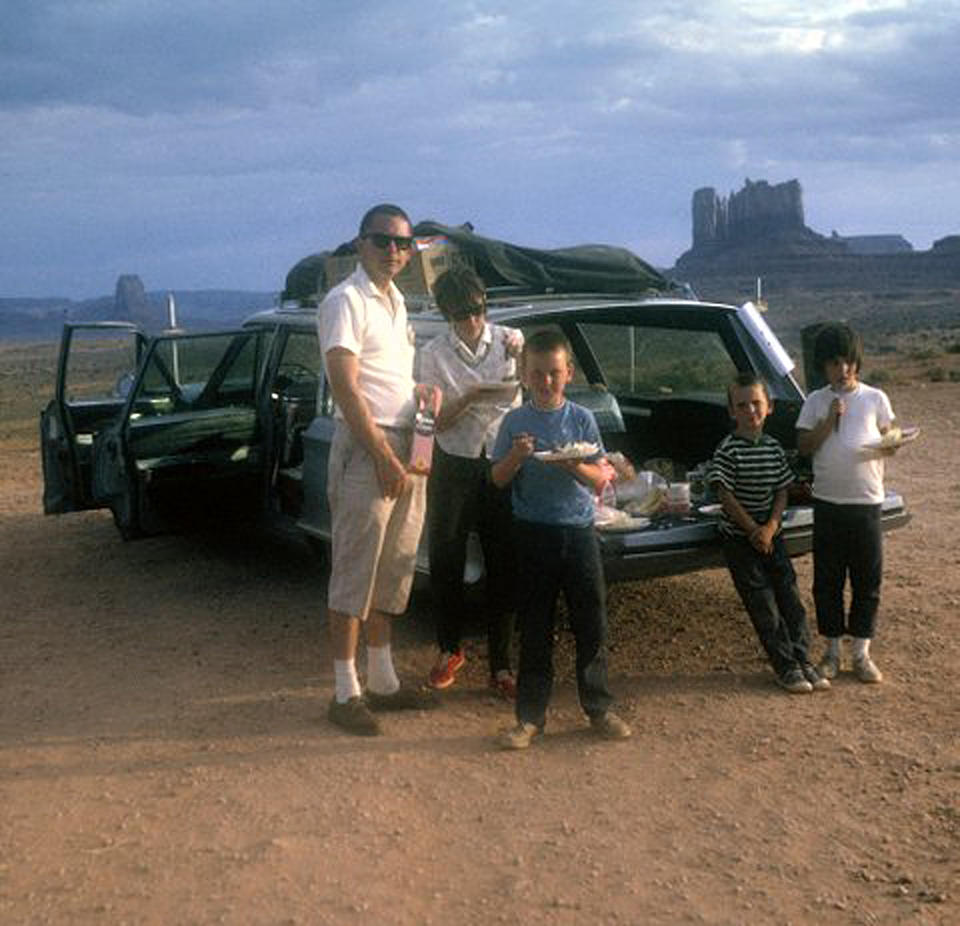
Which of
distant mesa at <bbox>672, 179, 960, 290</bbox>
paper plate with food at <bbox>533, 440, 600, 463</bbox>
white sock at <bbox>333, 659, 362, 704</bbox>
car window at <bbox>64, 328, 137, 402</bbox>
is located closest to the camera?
paper plate with food at <bbox>533, 440, 600, 463</bbox>

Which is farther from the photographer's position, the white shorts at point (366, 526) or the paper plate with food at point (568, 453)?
the white shorts at point (366, 526)

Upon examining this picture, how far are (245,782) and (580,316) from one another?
2.71 m

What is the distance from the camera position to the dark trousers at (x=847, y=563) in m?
4.86

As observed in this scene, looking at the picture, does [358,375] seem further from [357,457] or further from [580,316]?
[580,316]

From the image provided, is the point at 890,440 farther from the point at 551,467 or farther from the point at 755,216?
the point at 755,216

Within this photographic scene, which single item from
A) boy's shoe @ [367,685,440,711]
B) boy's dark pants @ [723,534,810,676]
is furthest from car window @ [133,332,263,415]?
boy's dark pants @ [723,534,810,676]

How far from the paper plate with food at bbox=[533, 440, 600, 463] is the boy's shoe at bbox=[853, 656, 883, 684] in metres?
1.51

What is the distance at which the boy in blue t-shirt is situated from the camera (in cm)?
432

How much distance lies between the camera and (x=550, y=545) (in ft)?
14.3

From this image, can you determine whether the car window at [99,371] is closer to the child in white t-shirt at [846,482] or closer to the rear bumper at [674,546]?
the rear bumper at [674,546]

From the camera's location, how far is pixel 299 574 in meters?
7.18

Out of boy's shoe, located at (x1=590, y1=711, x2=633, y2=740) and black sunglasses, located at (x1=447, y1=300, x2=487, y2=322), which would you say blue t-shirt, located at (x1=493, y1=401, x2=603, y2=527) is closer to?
black sunglasses, located at (x1=447, y1=300, x2=487, y2=322)

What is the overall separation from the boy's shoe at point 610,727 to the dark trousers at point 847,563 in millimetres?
1064

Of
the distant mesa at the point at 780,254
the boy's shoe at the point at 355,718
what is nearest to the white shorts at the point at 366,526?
the boy's shoe at the point at 355,718
